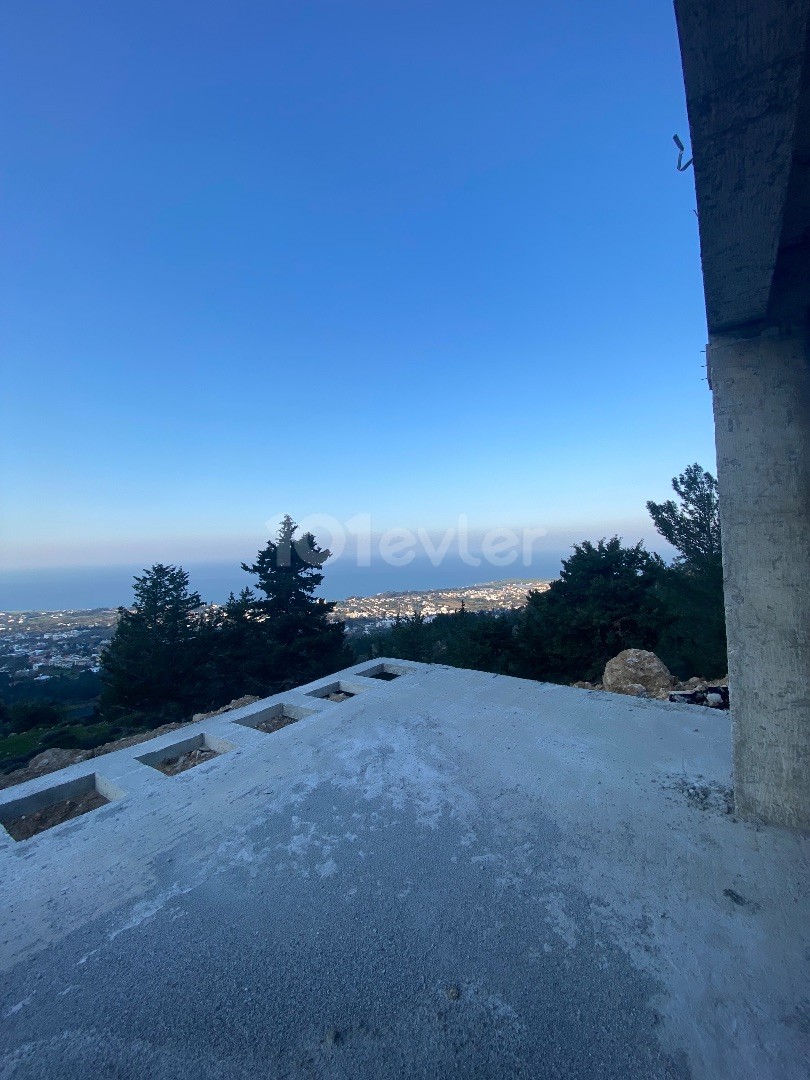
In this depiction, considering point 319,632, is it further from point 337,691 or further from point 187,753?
point 187,753

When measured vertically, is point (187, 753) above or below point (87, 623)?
above

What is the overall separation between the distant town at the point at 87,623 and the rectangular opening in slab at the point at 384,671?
10088mm

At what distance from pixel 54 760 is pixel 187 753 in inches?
91.0

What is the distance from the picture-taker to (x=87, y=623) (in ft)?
82.6

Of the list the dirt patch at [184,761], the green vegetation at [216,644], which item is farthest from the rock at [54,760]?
the green vegetation at [216,644]

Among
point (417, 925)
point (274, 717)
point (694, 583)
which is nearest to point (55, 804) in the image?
point (274, 717)

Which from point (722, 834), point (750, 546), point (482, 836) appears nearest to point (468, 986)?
point (482, 836)

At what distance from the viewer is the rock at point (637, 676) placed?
17.1 feet

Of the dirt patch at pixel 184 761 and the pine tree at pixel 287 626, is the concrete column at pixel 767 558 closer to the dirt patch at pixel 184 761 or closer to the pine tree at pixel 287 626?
the dirt patch at pixel 184 761

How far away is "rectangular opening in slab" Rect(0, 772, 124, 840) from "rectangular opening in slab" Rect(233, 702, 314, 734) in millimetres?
1104

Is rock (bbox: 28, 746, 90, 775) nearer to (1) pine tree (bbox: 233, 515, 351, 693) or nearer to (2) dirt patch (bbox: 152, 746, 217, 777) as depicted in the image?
(2) dirt patch (bbox: 152, 746, 217, 777)

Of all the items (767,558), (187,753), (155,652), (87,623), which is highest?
(767,558)

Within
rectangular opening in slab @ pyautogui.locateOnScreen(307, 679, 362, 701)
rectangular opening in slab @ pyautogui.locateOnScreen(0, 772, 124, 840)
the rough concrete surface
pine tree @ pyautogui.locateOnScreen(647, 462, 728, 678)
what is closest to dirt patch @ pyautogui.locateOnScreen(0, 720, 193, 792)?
rectangular opening in slab @ pyautogui.locateOnScreen(0, 772, 124, 840)

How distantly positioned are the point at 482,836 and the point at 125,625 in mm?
14572
